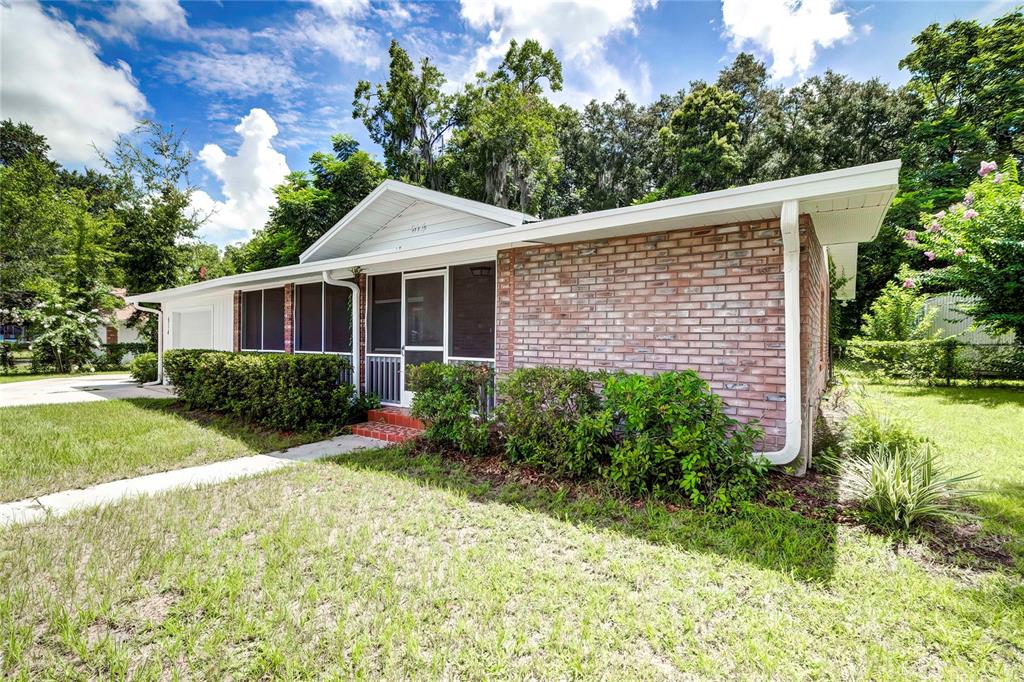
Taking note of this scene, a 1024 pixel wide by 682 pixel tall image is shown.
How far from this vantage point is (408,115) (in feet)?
81.8

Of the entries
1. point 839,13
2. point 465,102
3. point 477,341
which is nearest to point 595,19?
point 839,13

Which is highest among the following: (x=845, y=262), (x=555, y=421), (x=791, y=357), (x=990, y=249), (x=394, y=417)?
(x=990, y=249)

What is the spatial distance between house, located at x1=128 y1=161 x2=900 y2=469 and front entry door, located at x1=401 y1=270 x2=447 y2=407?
0.08ft

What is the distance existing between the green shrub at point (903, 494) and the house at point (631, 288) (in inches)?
22.6

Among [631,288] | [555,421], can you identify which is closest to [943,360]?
[631,288]

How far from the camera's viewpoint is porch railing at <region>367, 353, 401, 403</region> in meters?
8.25

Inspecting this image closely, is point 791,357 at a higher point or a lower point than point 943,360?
higher

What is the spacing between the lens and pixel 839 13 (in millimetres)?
9578

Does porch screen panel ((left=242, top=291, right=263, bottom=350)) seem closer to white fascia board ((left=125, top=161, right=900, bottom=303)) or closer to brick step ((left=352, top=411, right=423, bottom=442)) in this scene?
brick step ((left=352, top=411, right=423, bottom=442))

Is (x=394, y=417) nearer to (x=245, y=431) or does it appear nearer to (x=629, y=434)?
(x=245, y=431)

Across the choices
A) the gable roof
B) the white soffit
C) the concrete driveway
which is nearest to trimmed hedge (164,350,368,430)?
the gable roof

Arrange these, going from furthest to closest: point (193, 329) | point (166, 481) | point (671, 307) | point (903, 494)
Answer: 1. point (193, 329)
2. point (166, 481)
3. point (671, 307)
4. point (903, 494)

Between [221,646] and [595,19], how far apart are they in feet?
43.1

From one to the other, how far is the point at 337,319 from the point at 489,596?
765 centimetres
